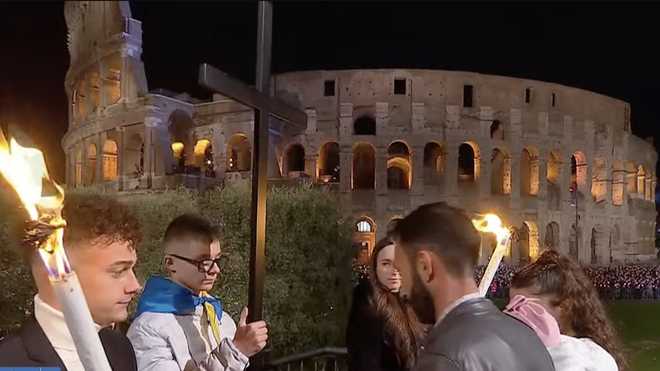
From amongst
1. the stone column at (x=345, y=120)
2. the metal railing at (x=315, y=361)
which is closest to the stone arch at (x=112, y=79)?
the stone column at (x=345, y=120)

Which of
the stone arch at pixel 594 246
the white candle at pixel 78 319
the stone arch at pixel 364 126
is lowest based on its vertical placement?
the stone arch at pixel 594 246

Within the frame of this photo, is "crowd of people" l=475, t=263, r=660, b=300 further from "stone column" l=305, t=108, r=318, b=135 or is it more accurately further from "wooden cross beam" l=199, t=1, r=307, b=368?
"wooden cross beam" l=199, t=1, r=307, b=368

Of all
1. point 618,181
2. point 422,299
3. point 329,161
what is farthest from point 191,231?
point 618,181

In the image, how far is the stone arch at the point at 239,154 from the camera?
40938 mm

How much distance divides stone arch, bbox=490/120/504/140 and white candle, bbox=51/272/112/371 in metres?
43.2

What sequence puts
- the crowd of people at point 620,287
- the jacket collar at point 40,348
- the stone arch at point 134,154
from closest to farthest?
the jacket collar at point 40,348
the crowd of people at point 620,287
the stone arch at point 134,154

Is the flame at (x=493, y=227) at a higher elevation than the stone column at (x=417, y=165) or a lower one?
lower

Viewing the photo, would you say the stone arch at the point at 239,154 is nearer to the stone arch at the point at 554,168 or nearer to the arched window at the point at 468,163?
the arched window at the point at 468,163

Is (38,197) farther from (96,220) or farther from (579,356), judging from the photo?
(579,356)

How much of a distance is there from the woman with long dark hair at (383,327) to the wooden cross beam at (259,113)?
1.04 metres

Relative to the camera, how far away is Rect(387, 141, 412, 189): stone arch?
142 ft

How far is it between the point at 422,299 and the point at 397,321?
2365 mm

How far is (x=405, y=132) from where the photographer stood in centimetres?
4028

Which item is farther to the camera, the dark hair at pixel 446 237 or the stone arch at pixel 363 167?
the stone arch at pixel 363 167
